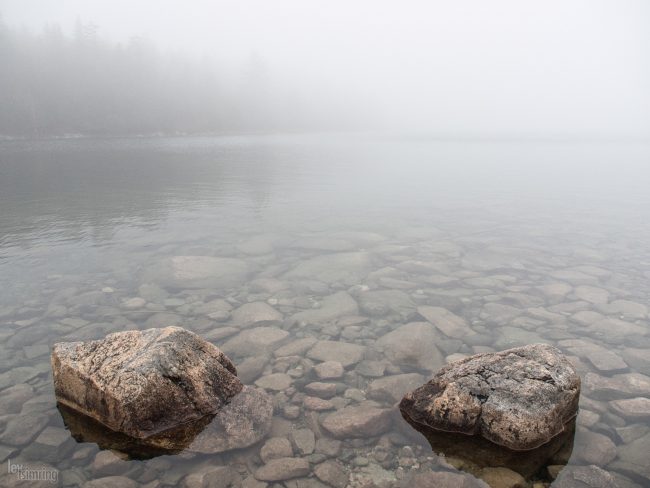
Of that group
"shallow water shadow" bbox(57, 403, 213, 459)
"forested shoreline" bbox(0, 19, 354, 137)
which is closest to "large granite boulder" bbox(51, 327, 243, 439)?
"shallow water shadow" bbox(57, 403, 213, 459)

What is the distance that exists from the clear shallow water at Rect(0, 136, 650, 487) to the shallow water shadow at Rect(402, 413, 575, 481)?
0.07 m

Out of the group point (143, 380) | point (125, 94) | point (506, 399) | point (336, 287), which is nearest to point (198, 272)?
point (336, 287)

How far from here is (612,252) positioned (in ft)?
53.6

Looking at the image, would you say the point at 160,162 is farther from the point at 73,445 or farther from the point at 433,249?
the point at 73,445

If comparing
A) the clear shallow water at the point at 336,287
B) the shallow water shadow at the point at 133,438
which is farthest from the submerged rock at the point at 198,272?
the shallow water shadow at the point at 133,438

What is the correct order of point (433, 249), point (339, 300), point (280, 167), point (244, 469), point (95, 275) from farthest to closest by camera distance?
point (280, 167) < point (433, 249) < point (95, 275) < point (339, 300) < point (244, 469)

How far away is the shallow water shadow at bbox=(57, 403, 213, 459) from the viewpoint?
5854mm

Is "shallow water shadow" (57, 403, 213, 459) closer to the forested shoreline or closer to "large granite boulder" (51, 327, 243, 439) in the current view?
"large granite boulder" (51, 327, 243, 439)

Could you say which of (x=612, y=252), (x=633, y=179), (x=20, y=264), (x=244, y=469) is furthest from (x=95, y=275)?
(x=633, y=179)

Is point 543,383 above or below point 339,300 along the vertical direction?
above

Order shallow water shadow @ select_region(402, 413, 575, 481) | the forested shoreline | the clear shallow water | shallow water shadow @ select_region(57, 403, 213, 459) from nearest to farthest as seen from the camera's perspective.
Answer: shallow water shadow @ select_region(402, 413, 575, 481) → shallow water shadow @ select_region(57, 403, 213, 459) → the clear shallow water → the forested shoreline

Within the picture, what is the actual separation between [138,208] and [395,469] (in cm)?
2151

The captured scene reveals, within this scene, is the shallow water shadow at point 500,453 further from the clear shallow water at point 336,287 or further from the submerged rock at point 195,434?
the submerged rock at point 195,434

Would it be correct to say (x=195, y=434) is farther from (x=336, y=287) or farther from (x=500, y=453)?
(x=336, y=287)
